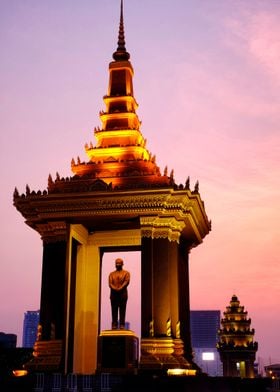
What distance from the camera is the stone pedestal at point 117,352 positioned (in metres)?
23.3

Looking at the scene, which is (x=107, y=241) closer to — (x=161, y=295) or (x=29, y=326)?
(x=161, y=295)

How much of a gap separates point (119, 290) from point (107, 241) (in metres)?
3.41

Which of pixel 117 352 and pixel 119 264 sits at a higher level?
pixel 119 264

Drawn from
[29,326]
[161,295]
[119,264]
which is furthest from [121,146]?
[29,326]

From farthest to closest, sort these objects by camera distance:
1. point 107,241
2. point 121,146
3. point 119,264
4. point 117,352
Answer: point 107,241, point 121,146, point 119,264, point 117,352

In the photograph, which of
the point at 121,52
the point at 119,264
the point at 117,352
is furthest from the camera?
the point at 121,52

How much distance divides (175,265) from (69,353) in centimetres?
532

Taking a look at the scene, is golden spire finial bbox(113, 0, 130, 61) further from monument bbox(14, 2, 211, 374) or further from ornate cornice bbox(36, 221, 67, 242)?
ornate cornice bbox(36, 221, 67, 242)

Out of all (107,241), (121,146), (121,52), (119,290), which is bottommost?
(119,290)

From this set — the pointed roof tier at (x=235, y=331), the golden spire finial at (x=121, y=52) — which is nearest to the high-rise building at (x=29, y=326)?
the pointed roof tier at (x=235, y=331)

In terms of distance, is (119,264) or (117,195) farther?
(119,264)

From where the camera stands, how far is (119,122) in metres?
29.0

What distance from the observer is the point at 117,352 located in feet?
77.7

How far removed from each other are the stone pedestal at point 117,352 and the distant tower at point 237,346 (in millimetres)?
45962
